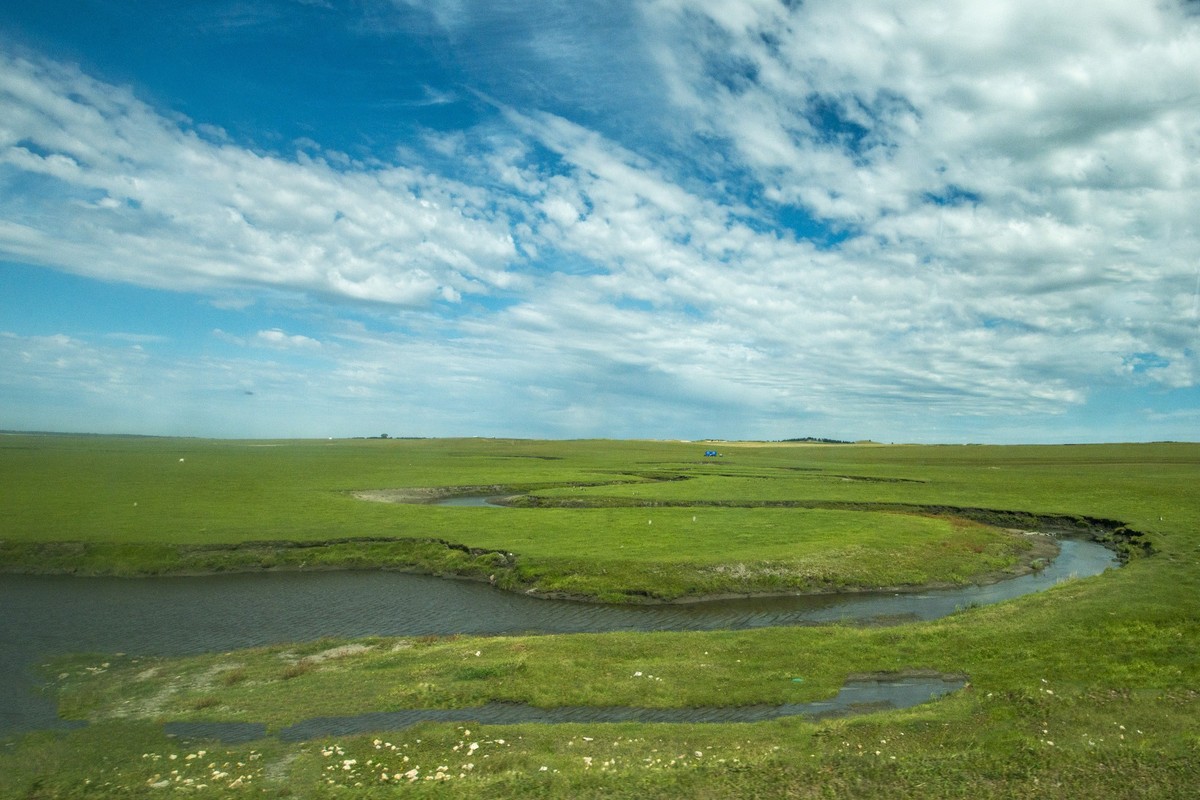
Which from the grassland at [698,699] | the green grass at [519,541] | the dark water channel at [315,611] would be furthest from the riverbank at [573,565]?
the dark water channel at [315,611]

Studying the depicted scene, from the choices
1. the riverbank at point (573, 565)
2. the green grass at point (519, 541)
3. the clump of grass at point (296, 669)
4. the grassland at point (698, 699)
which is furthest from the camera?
the green grass at point (519, 541)

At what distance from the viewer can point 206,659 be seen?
2656cm

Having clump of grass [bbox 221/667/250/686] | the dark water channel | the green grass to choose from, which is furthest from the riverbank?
clump of grass [bbox 221/667/250/686]

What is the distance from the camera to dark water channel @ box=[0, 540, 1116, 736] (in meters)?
30.0

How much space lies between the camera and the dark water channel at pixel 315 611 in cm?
2998

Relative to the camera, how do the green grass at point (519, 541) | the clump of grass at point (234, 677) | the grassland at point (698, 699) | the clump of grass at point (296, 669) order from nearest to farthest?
the grassland at point (698, 699) < the clump of grass at point (234, 677) < the clump of grass at point (296, 669) < the green grass at point (519, 541)

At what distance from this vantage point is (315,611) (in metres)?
35.0

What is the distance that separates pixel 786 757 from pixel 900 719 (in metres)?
4.12

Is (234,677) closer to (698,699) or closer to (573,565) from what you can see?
(698,699)

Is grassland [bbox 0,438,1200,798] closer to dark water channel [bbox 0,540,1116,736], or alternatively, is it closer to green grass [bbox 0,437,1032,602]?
green grass [bbox 0,437,1032,602]

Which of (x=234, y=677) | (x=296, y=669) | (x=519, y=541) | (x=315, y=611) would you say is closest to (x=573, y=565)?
(x=519, y=541)

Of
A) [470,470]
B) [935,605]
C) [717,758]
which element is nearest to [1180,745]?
[717,758]

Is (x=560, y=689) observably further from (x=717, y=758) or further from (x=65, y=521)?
(x=65, y=521)

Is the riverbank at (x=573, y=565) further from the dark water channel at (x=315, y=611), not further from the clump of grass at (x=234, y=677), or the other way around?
the clump of grass at (x=234, y=677)
